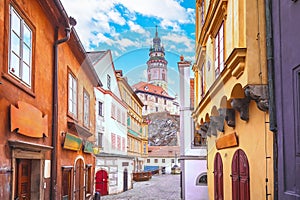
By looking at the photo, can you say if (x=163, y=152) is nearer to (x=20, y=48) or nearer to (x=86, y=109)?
(x=86, y=109)

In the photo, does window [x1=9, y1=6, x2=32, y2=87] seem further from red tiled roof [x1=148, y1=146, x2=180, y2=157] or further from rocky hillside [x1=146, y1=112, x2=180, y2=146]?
rocky hillside [x1=146, y1=112, x2=180, y2=146]

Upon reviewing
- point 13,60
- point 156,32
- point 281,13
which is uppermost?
point 156,32

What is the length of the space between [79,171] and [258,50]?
267 inches

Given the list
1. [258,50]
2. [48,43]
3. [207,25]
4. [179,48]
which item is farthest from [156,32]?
[258,50]

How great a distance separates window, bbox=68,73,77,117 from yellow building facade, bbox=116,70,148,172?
1658cm

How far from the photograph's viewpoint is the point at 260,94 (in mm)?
6180

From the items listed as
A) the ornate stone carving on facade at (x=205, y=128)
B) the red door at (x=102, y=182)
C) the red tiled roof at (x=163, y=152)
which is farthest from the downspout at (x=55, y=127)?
the red tiled roof at (x=163, y=152)

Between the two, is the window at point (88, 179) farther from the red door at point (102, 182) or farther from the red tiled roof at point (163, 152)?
the red tiled roof at point (163, 152)

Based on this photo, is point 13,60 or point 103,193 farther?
point 103,193

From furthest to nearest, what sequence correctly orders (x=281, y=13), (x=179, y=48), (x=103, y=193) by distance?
(x=103, y=193) < (x=179, y=48) < (x=281, y=13)

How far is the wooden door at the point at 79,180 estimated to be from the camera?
10.7m

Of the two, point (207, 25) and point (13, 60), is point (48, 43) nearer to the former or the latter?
point (13, 60)

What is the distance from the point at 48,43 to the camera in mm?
7922

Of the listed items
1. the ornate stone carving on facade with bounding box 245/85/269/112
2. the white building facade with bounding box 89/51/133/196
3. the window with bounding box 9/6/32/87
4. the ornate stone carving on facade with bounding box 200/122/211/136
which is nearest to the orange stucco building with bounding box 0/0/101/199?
the window with bounding box 9/6/32/87
